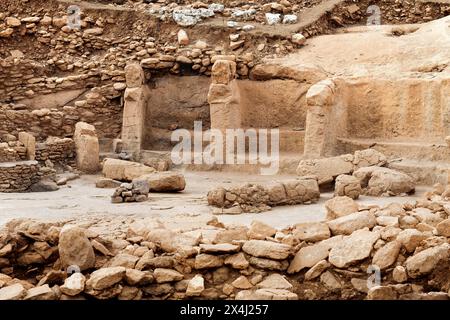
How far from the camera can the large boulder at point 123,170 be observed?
1111 cm

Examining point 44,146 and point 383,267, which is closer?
point 383,267

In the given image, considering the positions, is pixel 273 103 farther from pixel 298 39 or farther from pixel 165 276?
pixel 165 276

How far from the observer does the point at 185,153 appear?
12.6 metres

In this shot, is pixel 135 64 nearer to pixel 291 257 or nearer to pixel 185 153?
pixel 185 153

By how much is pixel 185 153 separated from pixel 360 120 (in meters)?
3.28

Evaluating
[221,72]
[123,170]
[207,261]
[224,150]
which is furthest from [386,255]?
[221,72]

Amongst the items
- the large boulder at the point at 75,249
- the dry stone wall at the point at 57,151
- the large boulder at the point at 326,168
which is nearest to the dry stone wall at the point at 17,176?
the dry stone wall at the point at 57,151

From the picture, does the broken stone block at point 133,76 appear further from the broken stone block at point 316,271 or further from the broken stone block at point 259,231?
the broken stone block at point 316,271

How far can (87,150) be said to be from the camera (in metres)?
12.2

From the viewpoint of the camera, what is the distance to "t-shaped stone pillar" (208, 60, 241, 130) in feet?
40.0

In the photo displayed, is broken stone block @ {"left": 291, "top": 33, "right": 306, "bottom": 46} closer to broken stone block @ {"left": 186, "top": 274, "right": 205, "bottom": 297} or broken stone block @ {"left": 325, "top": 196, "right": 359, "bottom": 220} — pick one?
broken stone block @ {"left": 325, "top": 196, "right": 359, "bottom": 220}

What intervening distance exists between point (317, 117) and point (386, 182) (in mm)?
2219

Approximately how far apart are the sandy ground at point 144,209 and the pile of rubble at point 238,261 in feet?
2.83

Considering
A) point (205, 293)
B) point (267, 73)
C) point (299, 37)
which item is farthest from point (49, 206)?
point (299, 37)
